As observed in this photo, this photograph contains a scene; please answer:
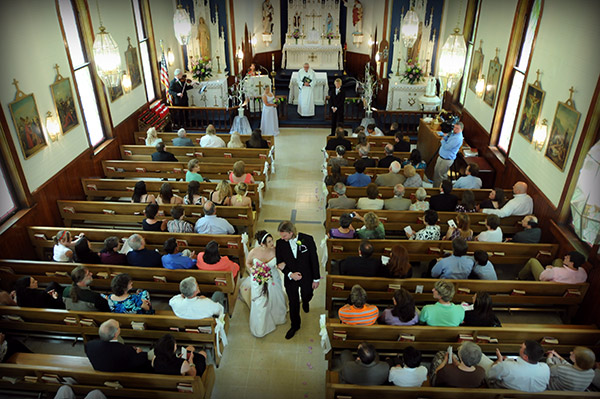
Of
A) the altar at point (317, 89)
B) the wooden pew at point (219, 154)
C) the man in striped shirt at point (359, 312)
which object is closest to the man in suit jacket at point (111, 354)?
the man in striped shirt at point (359, 312)

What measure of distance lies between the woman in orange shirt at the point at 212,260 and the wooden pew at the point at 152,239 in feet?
2.01

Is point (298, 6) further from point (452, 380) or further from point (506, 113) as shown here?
point (452, 380)

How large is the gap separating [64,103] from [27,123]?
3.82 feet

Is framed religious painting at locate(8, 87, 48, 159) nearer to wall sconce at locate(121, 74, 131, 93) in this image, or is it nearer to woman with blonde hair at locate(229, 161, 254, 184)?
woman with blonde hair at locate(229, 161, 254, 184)

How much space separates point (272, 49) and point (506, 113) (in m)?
11.1

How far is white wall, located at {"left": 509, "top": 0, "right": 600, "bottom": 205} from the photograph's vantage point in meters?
5.71

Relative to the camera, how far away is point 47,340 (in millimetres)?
5219

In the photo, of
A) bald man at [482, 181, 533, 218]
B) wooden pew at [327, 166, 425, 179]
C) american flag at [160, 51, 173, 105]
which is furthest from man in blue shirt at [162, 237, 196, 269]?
american flag at [160, 51, 173, 105]

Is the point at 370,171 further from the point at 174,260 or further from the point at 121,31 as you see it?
the point at 121,31

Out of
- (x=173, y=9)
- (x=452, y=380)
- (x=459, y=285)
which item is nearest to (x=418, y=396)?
(x=452, y=380)

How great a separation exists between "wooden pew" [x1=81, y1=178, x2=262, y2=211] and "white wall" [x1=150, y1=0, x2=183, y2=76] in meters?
5.49

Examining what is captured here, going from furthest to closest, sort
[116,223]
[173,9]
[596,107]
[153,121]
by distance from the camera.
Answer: [173,9] → [153,121] → [116,223] → [596,107]

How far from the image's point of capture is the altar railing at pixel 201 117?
40.4ft

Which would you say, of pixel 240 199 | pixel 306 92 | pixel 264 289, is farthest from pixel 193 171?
pixel 306 92
